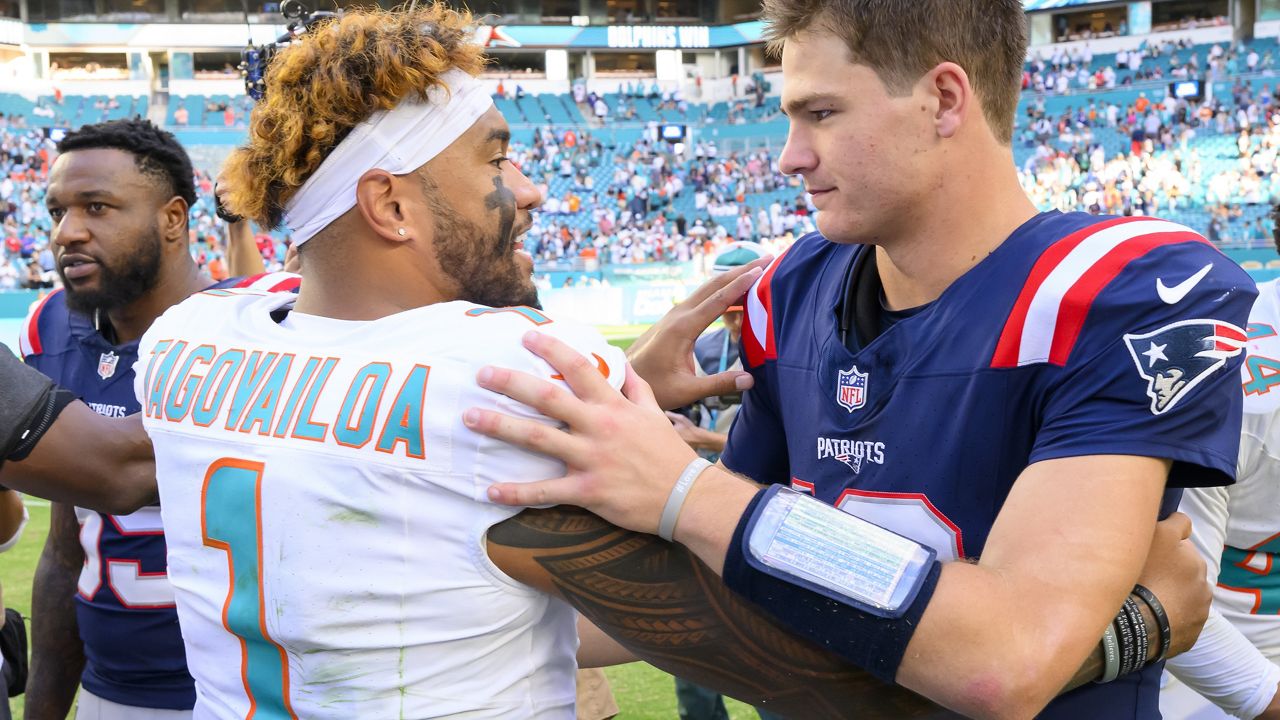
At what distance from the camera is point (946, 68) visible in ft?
6.33

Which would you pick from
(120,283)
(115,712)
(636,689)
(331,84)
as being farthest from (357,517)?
(636,689)

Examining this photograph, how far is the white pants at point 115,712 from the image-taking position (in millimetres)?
3402

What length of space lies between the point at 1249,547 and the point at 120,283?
3536 mm

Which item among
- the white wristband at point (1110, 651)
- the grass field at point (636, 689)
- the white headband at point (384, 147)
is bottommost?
the grass field at point (636, 689)

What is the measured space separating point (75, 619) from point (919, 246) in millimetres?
3121

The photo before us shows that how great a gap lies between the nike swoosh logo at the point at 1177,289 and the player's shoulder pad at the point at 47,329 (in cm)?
339

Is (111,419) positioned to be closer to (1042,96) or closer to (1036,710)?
(1036,710)

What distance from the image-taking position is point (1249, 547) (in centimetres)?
308

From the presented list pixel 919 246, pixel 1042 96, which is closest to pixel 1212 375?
A: pixel 919 246

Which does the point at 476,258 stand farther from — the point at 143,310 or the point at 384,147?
the point at 143,310

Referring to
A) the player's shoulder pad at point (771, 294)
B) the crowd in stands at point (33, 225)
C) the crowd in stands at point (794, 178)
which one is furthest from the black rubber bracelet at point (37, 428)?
the crowd in stands at point (794, 178)

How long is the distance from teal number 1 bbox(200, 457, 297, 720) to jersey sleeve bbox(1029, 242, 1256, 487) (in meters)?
1.21

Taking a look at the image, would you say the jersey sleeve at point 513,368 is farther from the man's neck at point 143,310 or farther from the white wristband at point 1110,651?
the man's neck at point 143,310

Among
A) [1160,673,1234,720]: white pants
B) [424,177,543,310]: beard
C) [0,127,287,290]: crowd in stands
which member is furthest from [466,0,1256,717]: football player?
[0,127,287,290]: crowd in stands
